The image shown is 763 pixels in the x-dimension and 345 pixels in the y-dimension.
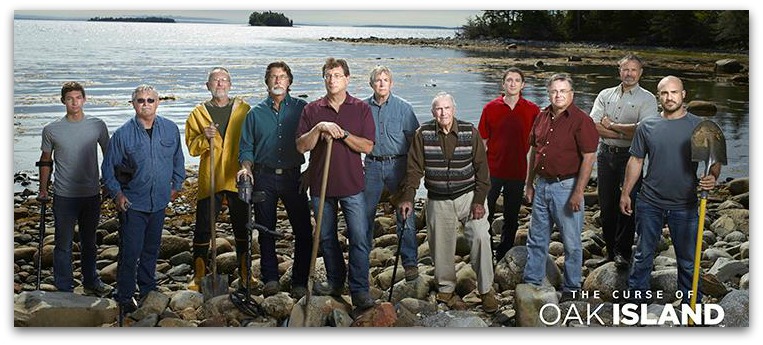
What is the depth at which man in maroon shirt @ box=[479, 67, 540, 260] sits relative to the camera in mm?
5418

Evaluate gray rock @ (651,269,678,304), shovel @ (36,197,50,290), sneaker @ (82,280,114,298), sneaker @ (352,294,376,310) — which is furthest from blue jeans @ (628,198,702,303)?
shovel @ (36,197,50,290)

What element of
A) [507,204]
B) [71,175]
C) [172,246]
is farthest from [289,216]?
[507,204]

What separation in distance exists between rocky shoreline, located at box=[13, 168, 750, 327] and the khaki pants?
210 mm

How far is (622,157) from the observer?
5.40 metres

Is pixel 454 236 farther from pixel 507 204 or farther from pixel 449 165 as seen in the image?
pixel 507 204

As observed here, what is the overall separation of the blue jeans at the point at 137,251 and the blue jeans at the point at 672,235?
2.54 m

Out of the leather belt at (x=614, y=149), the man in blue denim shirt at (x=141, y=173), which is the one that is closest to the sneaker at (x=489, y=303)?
the leather belt at (x=614, y=149)

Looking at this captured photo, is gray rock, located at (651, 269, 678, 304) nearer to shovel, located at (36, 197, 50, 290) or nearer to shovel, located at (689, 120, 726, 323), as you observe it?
shovel, located at (689, 120, 726, 323)

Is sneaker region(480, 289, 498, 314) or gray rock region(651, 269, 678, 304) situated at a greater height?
gray rock region(651, 269, 678, 304)

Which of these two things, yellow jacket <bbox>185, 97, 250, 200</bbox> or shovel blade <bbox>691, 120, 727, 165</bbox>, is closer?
shovel blade <bbox>691, 120, 727, 165</bbox>

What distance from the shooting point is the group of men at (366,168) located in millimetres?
4918

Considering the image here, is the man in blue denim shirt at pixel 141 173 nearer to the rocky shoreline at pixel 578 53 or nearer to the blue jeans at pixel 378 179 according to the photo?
the blue jeans at pixel 378 179

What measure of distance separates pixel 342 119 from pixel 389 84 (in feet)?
1.64

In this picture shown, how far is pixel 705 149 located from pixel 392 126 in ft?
5.34
